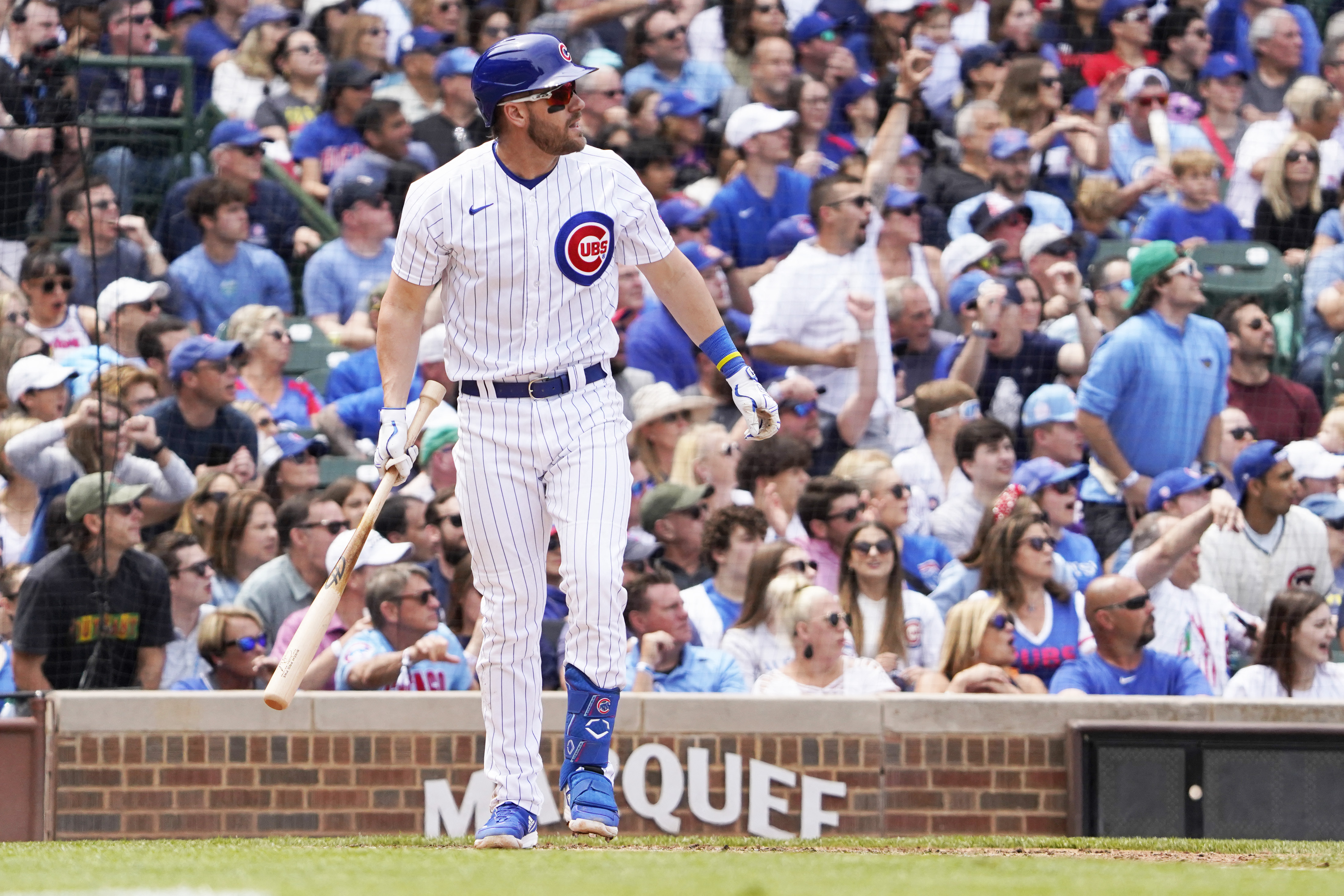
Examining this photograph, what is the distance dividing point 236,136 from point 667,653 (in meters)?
3.30

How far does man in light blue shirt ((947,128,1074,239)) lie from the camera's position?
358 inches

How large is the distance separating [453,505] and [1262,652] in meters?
3.02

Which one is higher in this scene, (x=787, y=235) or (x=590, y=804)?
(x=787, y=235)

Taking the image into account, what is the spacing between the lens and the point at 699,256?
822 centimetres

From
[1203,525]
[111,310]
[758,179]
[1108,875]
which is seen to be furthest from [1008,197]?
[1108,875]

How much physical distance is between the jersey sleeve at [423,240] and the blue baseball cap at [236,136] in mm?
4091

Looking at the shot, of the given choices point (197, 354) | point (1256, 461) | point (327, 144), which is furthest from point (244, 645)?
point (1256, 461)

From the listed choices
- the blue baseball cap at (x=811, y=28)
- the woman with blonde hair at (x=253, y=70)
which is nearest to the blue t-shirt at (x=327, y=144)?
the woman with blonde hair at (x=253, y=70)

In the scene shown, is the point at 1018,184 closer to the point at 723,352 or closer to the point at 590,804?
the point at 723,352

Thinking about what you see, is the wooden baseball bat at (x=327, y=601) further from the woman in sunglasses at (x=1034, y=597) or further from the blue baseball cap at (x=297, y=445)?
the woman in sunglasses at (x=1034, y=597)

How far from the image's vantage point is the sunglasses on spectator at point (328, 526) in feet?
22.9

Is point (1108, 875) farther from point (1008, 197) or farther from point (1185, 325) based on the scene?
point (1008, 197)

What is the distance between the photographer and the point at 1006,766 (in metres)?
6.44

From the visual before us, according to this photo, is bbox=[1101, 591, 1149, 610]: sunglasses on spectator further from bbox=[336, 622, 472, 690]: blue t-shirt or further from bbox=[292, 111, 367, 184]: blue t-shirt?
bbox=[292, 111, 367, 184]: blue t-shirt
